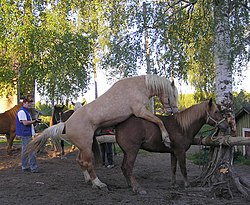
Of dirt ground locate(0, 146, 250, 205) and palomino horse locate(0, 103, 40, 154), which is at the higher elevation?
palomino horse locate(0, 103, 40, 154)

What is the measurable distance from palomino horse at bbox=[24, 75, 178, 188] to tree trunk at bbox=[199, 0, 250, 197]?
3.04ft

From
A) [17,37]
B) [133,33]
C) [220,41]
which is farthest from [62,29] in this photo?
[220,41]

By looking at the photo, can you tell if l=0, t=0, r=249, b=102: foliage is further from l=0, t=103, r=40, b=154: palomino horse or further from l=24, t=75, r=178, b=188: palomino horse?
l=0, t=103, r=40, b=154: palomino horse

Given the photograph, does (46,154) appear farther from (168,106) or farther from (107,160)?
(168,106)

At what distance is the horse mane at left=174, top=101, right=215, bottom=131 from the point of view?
6.07 metres

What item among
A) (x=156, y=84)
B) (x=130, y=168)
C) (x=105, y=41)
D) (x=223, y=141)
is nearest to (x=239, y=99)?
(x=105, y=41)

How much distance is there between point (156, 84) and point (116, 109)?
80 cm

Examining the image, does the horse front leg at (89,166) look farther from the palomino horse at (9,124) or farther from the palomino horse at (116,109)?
the palomino horse at (9,124)

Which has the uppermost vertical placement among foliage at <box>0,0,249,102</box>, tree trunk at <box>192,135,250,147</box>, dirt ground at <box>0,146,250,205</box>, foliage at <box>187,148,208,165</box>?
foliage at <box>0,0,249,102</box>

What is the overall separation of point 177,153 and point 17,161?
5402 millimetres

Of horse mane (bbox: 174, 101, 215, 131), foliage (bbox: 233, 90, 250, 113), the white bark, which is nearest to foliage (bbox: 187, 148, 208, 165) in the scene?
horse mane (bbox: 174, 101, 215, 131)

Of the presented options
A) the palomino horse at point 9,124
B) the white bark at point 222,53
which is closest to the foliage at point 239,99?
the white bark at point 222,53

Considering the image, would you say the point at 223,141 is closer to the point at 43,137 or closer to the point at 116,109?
the point at 116,109

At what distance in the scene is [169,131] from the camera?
6.01m
